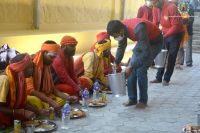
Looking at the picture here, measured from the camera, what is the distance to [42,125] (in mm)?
4992

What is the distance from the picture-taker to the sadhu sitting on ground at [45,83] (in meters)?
5.47

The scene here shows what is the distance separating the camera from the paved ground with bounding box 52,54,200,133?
5219mm

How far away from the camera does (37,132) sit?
4773 millimetres

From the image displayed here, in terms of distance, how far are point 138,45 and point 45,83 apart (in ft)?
4.57

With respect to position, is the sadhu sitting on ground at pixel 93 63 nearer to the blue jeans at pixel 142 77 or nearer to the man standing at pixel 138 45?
the man standing at pixel 138 45

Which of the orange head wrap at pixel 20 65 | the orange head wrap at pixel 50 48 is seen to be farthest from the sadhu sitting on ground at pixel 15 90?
the orange head wrap at pixel 50 48

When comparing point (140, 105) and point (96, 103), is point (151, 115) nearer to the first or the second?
point (140, 105)

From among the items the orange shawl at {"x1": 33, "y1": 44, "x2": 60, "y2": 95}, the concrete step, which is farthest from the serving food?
the concrete step

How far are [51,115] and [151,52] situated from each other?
1.80 metres

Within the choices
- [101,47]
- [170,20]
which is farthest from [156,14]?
[101,47]

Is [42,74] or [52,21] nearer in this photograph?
[42,74]

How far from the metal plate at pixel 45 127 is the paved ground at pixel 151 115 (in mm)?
102

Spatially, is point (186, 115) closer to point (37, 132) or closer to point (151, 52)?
point (151, 52)

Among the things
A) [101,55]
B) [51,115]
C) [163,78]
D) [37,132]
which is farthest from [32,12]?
[37,132]
